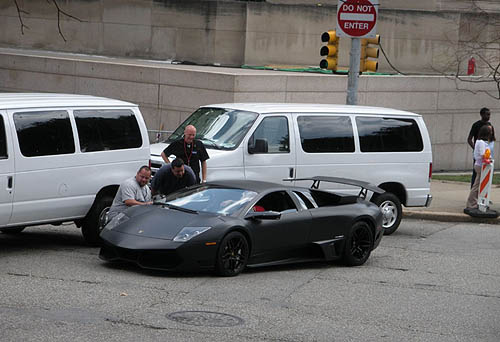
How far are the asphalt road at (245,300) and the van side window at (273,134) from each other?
8.48ft

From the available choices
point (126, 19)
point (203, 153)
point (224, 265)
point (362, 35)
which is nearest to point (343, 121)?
point (203, 153)

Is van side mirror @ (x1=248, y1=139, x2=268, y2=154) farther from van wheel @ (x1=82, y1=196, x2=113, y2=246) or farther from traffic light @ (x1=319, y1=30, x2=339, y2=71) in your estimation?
traffic light @ (x1=319, y1=30, x2=339, y2=71)

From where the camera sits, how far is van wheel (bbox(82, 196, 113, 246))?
13.2m

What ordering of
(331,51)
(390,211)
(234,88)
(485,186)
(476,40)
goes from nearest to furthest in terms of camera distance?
(390,211) → (485,186) → (331,51) → (234,88) → (476,40)

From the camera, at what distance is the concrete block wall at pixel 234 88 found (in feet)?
72.6

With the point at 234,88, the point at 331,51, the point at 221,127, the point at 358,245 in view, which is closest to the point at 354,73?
the point at 331,51

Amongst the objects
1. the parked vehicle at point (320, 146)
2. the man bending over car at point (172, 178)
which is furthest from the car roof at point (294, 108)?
the man bending over car at point (172, 178)

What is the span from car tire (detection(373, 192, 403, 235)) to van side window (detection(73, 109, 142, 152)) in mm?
4830

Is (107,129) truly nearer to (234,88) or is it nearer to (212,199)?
(212,199)

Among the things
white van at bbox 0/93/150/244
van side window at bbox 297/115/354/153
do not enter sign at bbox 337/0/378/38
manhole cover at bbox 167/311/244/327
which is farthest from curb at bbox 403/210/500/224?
manhole cover at bbox 167/311/244/327

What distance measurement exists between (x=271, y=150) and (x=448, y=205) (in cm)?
619

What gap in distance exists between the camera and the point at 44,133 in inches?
496

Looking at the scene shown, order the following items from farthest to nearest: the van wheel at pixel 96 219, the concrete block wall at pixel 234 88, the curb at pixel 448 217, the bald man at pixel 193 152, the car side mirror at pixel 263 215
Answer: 1. the concrete block wall at pixel 234 88
2. the curb at pixel 448 217
3. the bald man at pixel 193 152
4. the van wheel at pixel 96 219
5. the car side mirror at pixel 263 215

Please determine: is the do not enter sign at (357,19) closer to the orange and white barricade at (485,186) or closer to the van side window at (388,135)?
the van side window at (388,135)
